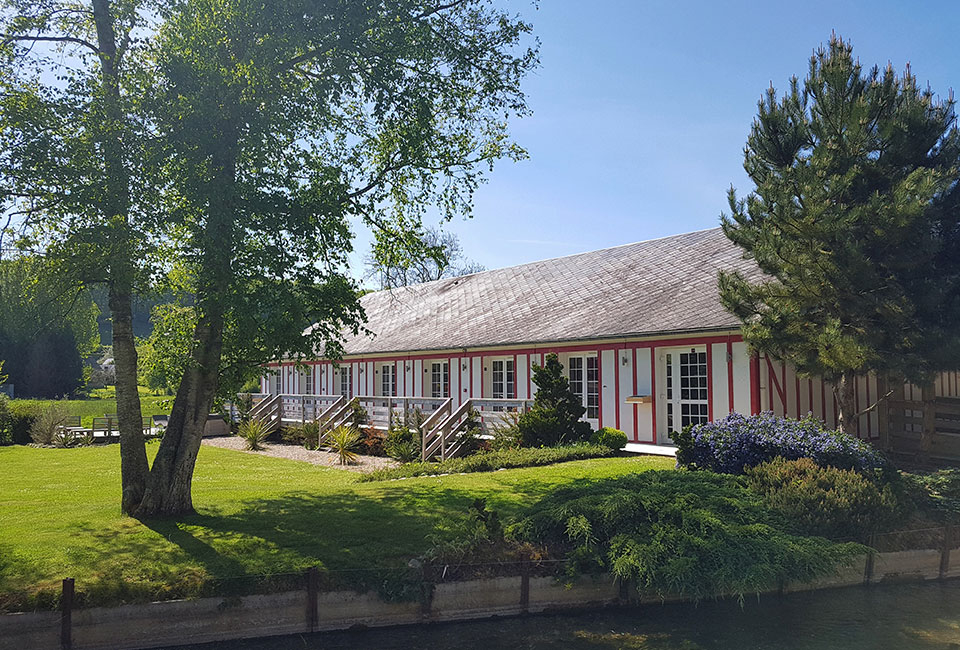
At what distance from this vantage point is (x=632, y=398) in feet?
50.3

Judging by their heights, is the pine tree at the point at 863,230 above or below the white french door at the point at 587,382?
above

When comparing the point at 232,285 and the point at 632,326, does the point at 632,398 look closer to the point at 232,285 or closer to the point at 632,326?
the point at 632,326

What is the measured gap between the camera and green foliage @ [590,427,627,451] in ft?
48.3

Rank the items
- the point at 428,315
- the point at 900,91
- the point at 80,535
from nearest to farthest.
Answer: the point at 80,535
the point at 900,91
the point at 428,315

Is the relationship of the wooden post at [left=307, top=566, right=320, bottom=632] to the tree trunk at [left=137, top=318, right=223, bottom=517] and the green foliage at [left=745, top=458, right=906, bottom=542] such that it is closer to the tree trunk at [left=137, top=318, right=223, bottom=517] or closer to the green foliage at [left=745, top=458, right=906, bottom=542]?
the tree trunk at [left=137, top=318, right=223, bottom=517]

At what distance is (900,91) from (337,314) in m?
9.61

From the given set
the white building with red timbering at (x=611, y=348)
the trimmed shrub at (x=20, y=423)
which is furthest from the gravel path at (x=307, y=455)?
the trimmed shrub at (x=20, y=423)

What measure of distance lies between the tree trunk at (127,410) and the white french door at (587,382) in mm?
10135

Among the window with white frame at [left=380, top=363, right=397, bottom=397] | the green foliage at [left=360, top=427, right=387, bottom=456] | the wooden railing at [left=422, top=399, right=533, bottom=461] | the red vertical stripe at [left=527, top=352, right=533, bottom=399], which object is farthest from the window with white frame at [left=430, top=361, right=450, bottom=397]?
the wooden railing at [left=422, top=399, right=533, bottom=461]

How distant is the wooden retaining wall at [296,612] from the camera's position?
19.6 feet

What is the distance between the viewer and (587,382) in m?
17.1

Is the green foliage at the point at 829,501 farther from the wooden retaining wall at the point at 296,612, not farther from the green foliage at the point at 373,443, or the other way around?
the green foliage at the point at 373,443

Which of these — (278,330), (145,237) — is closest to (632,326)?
(278,330)

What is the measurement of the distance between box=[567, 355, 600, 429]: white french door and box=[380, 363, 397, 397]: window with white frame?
8.06m
